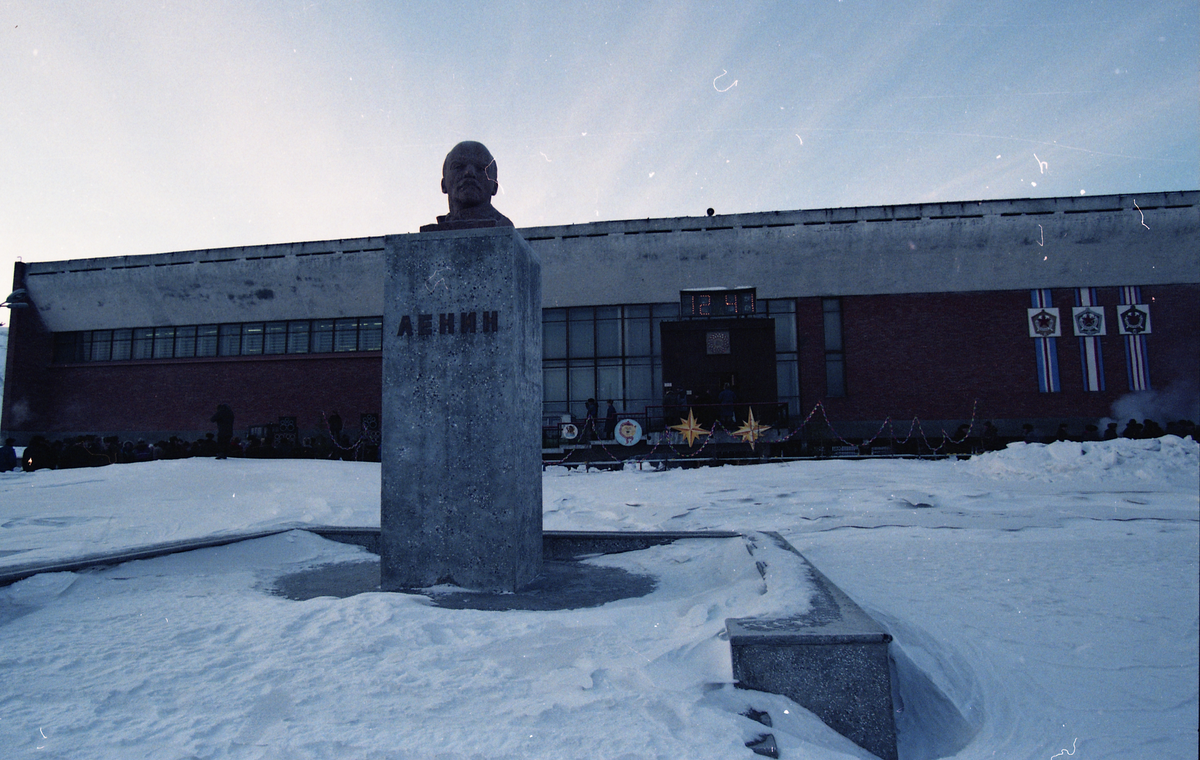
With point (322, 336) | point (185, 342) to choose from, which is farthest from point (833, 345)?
point (185, 342)

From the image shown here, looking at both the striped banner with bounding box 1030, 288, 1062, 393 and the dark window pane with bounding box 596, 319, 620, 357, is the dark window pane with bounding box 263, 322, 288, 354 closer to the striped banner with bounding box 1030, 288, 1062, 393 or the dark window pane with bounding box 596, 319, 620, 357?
the dark window pane with bounding box 596, 319, 620, 357

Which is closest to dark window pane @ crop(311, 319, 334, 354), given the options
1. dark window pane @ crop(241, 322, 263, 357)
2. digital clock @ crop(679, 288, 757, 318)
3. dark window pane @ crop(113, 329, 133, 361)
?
dark window pane @ crop(241, 322, 263, 357)

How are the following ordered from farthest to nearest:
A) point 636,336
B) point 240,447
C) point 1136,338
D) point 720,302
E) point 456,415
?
point 636,336, point 1136,338, point 720,302, point 240,447, point 456,415

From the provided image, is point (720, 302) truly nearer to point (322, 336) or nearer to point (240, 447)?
point (240, 447)

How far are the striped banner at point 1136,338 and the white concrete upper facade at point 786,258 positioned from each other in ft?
1.69

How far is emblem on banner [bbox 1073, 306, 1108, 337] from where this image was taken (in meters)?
23.4

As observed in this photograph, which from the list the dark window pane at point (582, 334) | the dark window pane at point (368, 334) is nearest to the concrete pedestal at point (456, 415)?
the dark window pane at point (582, 334)

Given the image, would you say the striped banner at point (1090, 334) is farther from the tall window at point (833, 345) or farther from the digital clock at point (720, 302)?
the digital clock at point (720, 302)

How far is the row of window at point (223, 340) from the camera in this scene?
2692cm

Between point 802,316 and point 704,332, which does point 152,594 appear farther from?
point 802,316

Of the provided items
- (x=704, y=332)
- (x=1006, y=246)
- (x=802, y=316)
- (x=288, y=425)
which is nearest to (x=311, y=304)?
(x=288, y=425)

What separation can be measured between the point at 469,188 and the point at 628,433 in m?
15.2

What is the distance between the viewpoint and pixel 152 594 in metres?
4.40

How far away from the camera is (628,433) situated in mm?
19891
